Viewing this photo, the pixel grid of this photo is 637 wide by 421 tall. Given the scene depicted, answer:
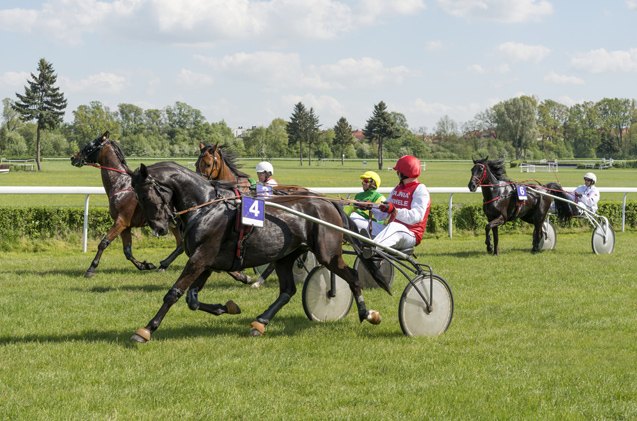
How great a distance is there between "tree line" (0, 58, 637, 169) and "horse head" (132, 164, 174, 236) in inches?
2026

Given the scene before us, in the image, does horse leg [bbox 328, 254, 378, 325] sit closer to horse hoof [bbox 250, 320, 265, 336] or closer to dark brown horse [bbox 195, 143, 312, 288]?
horse hoof [bbox 250, 320, 265, 336]

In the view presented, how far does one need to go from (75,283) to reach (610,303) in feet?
18.9

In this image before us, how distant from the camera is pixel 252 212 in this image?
5.55m

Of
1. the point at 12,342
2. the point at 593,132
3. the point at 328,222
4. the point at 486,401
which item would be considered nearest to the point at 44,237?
the point at 12,342

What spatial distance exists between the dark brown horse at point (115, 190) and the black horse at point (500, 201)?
16.5 feet

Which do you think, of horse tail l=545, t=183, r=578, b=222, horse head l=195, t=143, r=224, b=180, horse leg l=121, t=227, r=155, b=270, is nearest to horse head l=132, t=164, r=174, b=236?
horse head l=195, t=143, r=224, b=180

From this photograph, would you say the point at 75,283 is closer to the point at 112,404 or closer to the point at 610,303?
the point at 112,404

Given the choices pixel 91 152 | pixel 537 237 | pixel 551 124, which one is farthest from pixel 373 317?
pixel 551 124

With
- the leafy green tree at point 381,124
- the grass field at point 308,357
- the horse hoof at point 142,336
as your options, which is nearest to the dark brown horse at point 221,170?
the grass field at point 308,357

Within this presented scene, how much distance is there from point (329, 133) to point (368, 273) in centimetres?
8722

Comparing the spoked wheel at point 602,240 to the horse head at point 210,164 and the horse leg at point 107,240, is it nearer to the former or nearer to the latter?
the horse head at point 210,164

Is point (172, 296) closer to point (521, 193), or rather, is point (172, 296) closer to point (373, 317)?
point (373, 317)

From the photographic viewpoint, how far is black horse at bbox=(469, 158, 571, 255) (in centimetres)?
1152

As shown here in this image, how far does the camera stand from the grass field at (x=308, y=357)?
4.12 meters
